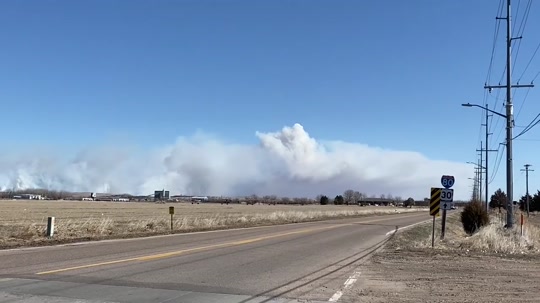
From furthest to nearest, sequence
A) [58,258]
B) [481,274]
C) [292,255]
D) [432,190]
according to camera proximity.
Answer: [432,190], [292,255], [58,258], [481,274]

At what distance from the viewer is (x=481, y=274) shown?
13375 millimetres

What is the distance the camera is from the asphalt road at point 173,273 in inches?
384

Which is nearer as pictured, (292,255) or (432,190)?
(292,255)

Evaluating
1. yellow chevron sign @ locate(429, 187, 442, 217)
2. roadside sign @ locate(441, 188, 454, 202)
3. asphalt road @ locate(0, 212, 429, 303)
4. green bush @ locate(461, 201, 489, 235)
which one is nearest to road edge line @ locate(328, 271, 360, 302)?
asphalt road @ locate(0, 212, 429, 303)

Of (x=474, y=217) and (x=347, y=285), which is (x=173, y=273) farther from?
(x=474, y=217)

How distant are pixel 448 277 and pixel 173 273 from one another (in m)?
6.79

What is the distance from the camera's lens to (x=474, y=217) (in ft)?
133

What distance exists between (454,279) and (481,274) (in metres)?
1.31

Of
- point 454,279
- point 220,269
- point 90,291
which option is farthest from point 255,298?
point 454,279

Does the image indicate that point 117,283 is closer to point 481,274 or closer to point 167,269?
point 167,269

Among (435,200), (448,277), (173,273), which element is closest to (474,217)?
(435,200)

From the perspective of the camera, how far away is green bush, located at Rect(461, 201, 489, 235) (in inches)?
1572

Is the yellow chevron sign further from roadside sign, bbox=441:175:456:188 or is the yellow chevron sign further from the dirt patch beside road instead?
the dirt patch beside road

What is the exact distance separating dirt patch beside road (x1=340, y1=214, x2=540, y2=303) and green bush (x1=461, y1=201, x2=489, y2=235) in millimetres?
21646
